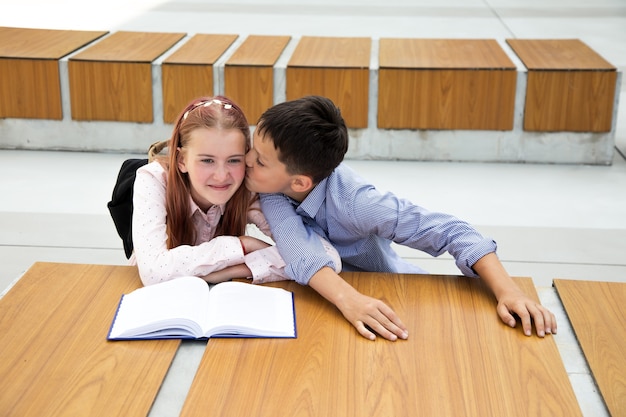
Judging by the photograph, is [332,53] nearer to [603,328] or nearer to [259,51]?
[259,51]

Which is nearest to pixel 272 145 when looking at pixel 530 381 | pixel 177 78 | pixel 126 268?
pixel 126 268

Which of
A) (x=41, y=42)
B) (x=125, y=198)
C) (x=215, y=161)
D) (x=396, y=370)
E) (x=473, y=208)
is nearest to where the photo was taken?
(x=396, y=370)

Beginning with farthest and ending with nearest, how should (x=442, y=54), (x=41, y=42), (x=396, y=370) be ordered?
1. (x=41, y=42)
2. (x=442, y=54)
3. (x=396, y=370)

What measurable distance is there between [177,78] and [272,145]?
119 inches

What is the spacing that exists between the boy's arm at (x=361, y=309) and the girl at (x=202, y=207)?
0.55 ft

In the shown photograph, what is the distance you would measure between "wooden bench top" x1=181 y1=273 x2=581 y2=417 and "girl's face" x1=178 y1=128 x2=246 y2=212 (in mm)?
408

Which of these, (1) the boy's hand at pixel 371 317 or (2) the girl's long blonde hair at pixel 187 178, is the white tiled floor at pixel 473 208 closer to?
(1) the boy's hand at pixel 371 317

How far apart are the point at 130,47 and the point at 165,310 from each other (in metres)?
3.93

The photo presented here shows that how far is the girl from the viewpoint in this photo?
7.36 feet

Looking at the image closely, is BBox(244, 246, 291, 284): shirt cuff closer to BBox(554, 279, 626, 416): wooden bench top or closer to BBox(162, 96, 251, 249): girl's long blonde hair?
BBox(162, 96, 251, 249): girl's long blonde hair

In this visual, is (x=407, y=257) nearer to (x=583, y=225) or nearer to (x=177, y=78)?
(x=583, y=225)

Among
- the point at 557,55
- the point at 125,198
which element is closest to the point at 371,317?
the point at 125,198

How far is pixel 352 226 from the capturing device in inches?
96.8

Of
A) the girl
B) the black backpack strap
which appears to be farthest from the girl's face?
the black backpack strap
